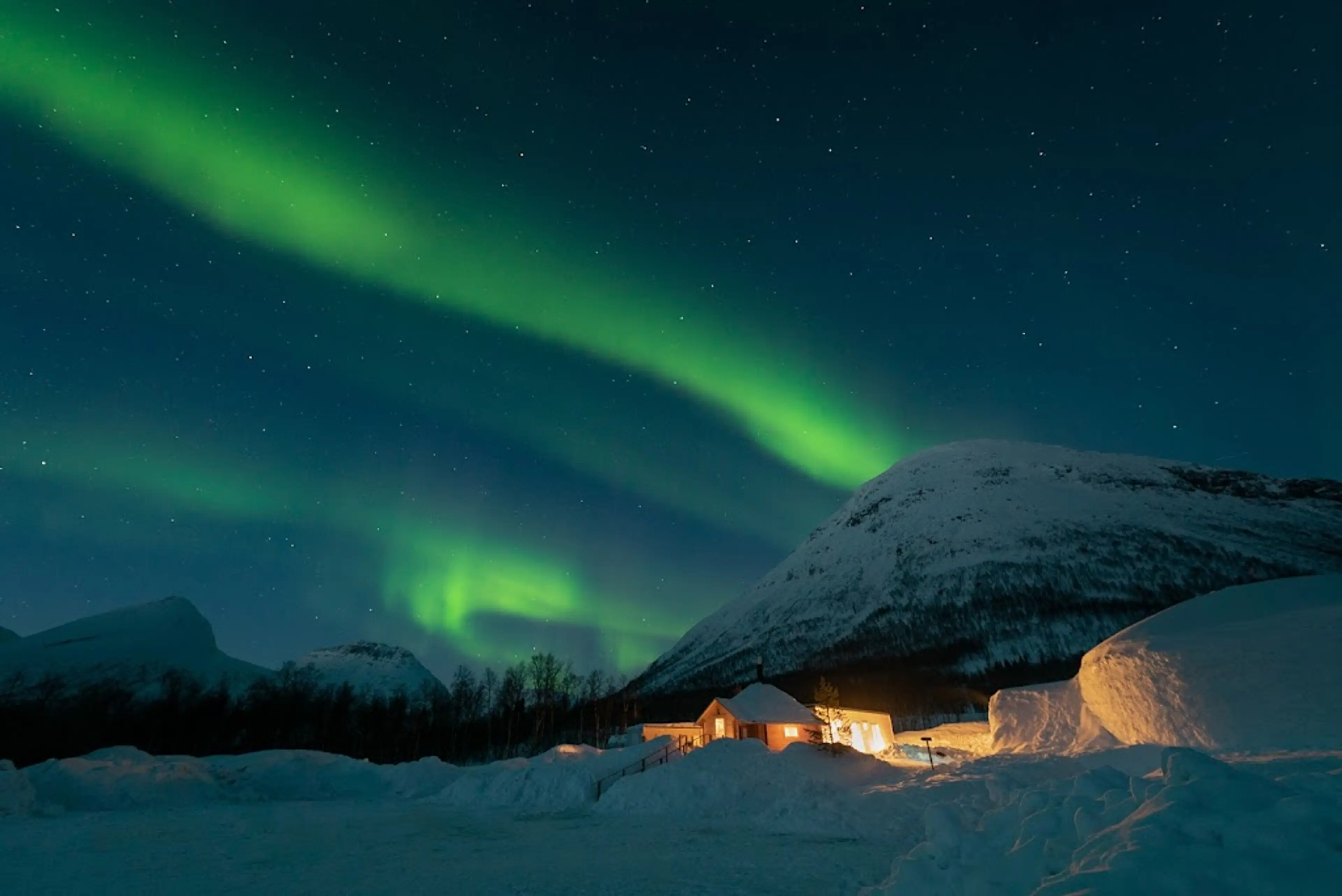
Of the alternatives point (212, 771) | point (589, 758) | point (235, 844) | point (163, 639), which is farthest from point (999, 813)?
point (163, 639)

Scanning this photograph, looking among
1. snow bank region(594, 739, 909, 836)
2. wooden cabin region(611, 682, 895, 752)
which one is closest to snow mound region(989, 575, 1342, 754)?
snow bank region(594, 739, 909, 836)

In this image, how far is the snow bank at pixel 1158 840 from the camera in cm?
519

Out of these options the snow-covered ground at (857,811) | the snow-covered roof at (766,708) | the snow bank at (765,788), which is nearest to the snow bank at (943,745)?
the snow-covered ground at (857,811)

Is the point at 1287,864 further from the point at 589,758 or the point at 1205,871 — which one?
the point at 589,758

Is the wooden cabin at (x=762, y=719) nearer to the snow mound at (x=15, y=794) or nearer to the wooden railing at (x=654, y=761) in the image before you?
the wooden railing at (x=654, y=761)

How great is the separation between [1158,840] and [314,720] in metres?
103

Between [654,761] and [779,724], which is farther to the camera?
[779,724]

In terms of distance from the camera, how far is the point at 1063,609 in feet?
506

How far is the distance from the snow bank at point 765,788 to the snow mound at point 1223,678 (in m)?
11.3

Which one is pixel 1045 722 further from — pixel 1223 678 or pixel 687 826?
pixel 687 826

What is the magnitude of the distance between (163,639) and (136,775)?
185717mm

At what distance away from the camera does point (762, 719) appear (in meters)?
46.3

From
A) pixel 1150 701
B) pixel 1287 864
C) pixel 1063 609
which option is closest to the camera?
pixel 1287 864

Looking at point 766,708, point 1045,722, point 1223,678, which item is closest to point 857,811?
point 1223,678
